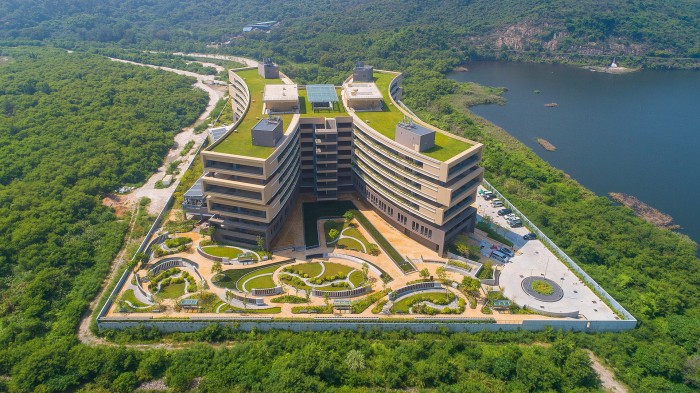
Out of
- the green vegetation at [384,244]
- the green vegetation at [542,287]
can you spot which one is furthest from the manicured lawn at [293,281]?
the green vegetation at [542,287]

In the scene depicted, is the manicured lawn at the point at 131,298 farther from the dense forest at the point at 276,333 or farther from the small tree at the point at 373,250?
the small tree at the point at 373,250

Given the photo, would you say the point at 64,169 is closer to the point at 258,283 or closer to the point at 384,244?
the point at 258,283

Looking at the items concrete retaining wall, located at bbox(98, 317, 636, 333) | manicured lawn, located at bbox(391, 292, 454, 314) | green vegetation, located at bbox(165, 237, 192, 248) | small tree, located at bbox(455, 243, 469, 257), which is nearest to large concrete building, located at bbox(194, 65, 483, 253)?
small tree, located at bbox(455, 243, 469, 257)

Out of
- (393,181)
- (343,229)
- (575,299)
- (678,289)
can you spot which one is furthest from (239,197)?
(678,289)

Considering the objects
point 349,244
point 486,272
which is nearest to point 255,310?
point 349,244

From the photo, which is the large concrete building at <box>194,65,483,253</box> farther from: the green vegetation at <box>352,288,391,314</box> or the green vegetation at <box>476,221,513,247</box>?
the green vegetation at <box>352,288,391,314</box>

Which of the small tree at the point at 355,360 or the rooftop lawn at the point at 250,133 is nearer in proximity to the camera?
the small tree at the point at 355,360

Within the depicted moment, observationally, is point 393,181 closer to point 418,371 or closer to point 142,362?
point 418,371
